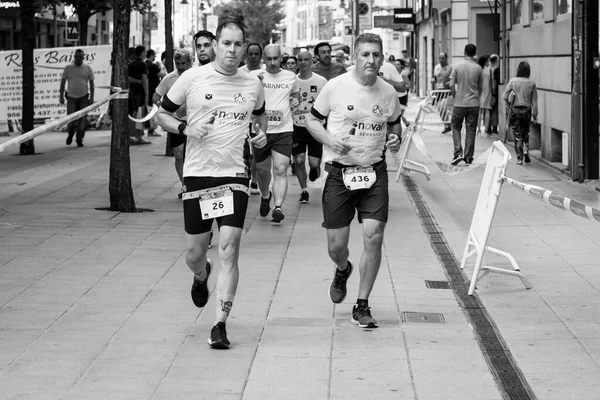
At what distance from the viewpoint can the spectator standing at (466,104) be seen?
20000 mm

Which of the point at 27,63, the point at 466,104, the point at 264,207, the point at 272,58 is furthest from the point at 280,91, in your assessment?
the point at 27,63

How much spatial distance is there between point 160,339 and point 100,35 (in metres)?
54.2

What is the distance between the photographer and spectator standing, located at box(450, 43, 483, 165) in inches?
787

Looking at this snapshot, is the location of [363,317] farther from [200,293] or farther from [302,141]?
[302,141]

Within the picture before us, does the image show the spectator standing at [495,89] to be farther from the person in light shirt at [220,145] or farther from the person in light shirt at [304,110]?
the person in light shirt at [220,145]

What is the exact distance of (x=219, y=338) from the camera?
6.78 meters

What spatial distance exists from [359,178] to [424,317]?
0.98m

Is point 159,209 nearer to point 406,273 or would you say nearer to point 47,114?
point 406,273

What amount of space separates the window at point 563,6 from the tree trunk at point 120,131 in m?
7.45

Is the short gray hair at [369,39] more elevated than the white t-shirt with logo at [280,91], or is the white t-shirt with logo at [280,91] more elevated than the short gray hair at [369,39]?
the short gray hair at [369,39]

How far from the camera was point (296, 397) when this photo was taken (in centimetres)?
577

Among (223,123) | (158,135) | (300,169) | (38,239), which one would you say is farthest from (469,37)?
(223,123)

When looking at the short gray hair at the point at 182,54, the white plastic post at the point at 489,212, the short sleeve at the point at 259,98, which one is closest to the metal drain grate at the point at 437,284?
the white plastic post at the point at 489,212

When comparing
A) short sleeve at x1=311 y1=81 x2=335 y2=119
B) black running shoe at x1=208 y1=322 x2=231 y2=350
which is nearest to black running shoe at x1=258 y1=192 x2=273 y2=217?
short sleeve at x1=311 y1=81 x2=335 y2=119
